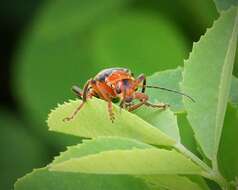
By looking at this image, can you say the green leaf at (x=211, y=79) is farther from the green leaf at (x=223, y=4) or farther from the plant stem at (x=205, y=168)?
the green leaf at (x=223, y=4)

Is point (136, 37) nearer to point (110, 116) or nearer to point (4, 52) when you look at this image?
point (4, 52)

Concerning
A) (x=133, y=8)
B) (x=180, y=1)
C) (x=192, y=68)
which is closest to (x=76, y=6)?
(x=133, y=8)

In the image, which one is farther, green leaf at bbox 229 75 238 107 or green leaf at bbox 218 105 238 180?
green leaf at bbox 229 75 238 107

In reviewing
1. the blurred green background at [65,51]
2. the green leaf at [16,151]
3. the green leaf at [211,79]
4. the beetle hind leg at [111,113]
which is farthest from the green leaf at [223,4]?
the green leaf at [16,151]

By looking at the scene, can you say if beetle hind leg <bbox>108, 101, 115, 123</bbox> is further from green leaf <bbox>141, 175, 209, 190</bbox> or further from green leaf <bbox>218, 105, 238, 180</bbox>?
green leaf <bbox>218, 105, 238, 180</bbox>

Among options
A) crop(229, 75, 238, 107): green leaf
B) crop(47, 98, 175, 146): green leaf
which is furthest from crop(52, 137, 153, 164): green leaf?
crop(229, 75, 238, 107): green leaf
